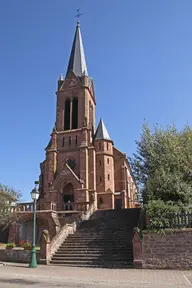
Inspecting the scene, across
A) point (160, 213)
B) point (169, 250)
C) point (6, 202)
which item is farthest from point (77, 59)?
point (169, 250)

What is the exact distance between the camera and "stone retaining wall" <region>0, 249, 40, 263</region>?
56.3ft

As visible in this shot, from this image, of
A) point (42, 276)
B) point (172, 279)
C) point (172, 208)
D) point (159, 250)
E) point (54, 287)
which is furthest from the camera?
point (172, 208)

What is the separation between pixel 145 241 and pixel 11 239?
17.7 metres

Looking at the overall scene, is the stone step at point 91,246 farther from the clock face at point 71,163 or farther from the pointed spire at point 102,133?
the pointed spire at point 102,133

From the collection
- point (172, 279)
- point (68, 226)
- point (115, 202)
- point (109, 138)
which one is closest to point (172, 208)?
point (172, 279)

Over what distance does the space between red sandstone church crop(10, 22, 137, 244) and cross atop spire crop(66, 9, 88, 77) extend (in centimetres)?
106

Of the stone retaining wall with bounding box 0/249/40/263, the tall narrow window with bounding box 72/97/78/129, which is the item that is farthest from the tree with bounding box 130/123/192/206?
the tall narrow window with bounding box 72/97/78/129

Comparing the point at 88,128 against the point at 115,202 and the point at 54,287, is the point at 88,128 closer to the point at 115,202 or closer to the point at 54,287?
the point at 115,202

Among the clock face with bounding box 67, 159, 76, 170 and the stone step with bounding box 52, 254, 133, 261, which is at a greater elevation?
the clock face with bounding box 67, 159, 76, 170

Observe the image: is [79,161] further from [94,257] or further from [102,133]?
[94,257]

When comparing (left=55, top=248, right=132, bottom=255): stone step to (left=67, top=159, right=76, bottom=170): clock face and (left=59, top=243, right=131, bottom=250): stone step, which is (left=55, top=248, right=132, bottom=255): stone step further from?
(left=67, top=159, right=76, bottom=170): clock face

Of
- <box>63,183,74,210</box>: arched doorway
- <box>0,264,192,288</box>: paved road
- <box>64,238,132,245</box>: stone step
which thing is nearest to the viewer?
<box>0,264,192,288</box>: paved road

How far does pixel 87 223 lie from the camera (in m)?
24.9

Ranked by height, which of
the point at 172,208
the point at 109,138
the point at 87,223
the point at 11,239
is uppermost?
the point at 109,138
